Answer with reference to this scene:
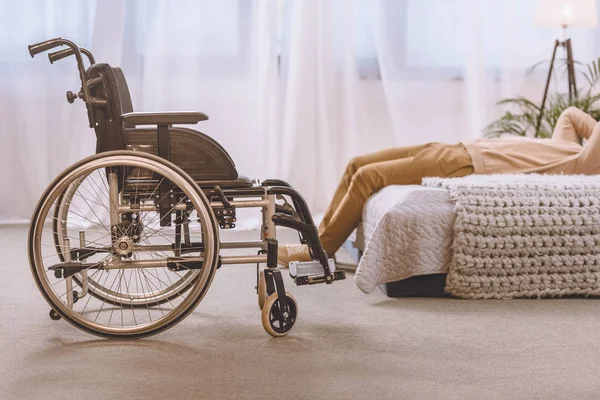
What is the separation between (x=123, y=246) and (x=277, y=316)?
40 cm

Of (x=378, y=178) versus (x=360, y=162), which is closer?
(x=378, y=178)

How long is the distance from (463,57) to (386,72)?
0.45m

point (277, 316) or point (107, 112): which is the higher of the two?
point (107, 112)

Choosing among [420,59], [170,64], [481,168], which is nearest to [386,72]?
[420,59]

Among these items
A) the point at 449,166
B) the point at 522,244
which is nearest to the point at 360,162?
the point at 449,166

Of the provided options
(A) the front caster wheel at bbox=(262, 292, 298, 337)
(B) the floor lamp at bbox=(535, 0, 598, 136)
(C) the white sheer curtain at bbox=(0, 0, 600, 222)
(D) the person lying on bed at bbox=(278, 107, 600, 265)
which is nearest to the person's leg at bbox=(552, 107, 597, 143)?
(D) the person lying on bed at bbox=(278, 107, 600, 265)

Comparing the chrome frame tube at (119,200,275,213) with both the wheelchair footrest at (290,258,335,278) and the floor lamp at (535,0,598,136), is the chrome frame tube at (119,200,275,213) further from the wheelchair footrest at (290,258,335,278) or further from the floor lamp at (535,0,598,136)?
the floor lamp at (535,0,598,136)

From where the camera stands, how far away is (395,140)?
4484 mm

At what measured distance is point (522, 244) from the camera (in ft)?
7.51

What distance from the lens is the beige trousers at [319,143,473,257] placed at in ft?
9.02

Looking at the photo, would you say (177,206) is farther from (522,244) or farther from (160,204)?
(522,244)

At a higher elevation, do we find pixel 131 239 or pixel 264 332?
pixel 131 239

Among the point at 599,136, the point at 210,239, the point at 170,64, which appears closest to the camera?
the point at 210,239

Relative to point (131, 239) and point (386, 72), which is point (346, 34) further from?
point (131, 239)
